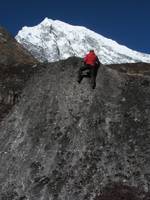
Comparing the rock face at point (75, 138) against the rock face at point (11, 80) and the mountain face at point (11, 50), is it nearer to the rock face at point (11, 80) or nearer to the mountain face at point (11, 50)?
the rock face at point (11, 80)

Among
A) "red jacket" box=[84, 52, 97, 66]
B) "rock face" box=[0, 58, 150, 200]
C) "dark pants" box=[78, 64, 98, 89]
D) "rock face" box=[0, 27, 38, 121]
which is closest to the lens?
"rock face" box=[0, 58, 150, 200]

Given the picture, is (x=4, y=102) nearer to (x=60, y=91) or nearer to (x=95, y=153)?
(x=60, y=91)

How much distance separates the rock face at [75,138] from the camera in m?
36.9

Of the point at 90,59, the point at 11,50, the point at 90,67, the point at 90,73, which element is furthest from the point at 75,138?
the point at 11,50

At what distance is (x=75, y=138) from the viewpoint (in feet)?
133

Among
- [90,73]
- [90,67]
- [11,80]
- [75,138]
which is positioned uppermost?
[11,80]

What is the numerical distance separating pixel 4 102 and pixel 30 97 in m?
3.82

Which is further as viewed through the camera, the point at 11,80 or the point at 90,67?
the point at 11,80

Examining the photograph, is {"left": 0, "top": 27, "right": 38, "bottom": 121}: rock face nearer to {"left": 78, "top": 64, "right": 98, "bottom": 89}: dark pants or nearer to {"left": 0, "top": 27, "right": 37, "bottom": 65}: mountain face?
{"left": 78, "top": 64, "right": 98, "bottom": 89}: dark pants

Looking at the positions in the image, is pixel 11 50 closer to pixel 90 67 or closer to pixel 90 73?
pixel 90 67

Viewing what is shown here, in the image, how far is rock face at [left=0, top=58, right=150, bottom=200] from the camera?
36.9 m

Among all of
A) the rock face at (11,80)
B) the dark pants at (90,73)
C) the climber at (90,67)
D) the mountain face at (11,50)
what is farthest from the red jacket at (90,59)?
the mountain face at (11,50)

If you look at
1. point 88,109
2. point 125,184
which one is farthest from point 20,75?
point 125,184

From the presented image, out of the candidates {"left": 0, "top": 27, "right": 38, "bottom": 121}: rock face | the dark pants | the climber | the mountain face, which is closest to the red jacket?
the climber
